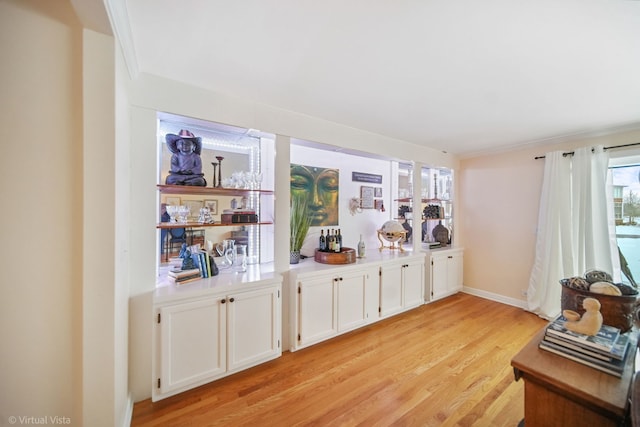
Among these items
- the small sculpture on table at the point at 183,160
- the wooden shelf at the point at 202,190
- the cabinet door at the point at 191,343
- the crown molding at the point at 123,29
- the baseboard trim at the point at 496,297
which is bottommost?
the baseboard trim at the point at 496,297

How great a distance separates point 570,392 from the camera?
100 cm

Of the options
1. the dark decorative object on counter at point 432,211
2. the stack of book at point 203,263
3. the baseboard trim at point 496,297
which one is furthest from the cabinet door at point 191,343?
the baseboard trim at point 496,297

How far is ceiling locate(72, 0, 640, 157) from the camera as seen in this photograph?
3.80ft

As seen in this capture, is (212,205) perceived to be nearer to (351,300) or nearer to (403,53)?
(351,300)

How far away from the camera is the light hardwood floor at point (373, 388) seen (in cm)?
161

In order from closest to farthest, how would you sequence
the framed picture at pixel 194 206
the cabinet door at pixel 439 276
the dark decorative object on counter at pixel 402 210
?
the framed picture at pixel 194 206
the cabinet door at pixel 439 276
the dark decorative object on counter at pixel 402 210

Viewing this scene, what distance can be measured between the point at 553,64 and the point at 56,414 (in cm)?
344

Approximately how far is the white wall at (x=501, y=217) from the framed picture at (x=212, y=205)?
12.6 ft

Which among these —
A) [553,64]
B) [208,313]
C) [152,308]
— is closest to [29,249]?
[152,308]

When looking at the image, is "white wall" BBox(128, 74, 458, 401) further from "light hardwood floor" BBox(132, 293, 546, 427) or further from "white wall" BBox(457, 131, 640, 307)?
"white wall" BBox(457, 131, 640, 307)

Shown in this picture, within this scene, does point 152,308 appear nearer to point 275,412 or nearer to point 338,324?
point 275,412

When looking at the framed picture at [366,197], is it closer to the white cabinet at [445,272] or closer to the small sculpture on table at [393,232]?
the small sculpture on table at [393,232]

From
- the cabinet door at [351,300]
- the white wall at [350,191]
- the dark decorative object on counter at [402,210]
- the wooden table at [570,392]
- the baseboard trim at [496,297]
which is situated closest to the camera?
the wooden table at [570,392]

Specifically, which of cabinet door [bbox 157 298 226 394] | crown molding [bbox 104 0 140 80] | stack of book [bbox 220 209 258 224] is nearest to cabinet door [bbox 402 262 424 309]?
stack of book [bbox 220 209 258 224]
